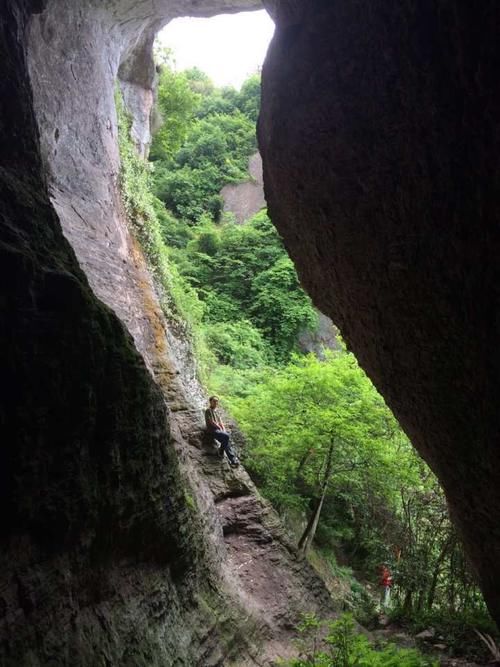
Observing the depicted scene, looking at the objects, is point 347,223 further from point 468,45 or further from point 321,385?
point 321,385

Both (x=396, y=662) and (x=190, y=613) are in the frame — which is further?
(x=190, y=613)

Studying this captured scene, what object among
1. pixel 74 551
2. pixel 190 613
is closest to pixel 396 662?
pixel 190 613

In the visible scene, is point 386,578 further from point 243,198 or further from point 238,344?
point 243,198

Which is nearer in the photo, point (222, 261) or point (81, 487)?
point (81, 487)

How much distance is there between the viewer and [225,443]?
33.3ft

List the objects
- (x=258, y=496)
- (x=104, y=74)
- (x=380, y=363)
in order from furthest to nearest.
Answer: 1. (x=104, y=74)
2. (x=258, y=496)
3. (x=380, y=363)

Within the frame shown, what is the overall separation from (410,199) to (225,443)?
281 inches

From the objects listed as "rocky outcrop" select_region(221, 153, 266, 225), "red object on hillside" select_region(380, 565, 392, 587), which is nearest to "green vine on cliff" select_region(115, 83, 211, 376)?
"red object on hillside" select_region(380, 565, 392, 587)

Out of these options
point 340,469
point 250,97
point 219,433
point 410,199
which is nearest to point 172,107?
point 250,97

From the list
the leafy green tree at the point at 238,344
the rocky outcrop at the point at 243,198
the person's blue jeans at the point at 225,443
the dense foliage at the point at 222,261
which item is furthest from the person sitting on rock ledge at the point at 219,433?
the rocky outcrop at the point at 243,198

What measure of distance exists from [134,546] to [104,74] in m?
10.8

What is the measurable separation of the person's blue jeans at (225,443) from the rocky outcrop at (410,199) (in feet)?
15.3

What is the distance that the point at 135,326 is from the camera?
9.56 metres

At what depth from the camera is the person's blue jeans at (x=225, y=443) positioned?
33.2 ft
